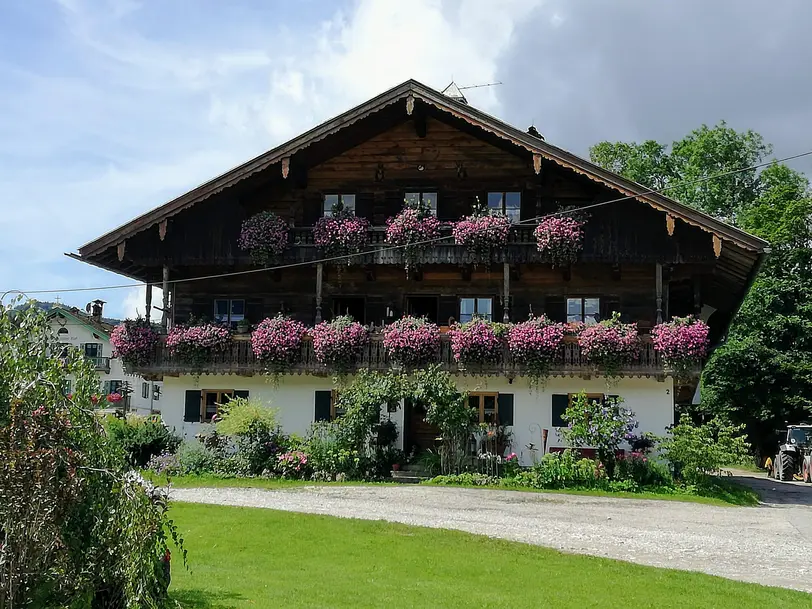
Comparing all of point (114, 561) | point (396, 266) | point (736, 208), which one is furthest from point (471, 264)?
point (736, 208)

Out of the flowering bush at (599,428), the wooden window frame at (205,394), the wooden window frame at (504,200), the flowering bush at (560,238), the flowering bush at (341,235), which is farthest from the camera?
the wooden window frame at (504,200)

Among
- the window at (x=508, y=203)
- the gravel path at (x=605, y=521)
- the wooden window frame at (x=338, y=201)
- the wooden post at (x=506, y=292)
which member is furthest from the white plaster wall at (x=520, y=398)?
the wooden window frame at (x=338, y=201)

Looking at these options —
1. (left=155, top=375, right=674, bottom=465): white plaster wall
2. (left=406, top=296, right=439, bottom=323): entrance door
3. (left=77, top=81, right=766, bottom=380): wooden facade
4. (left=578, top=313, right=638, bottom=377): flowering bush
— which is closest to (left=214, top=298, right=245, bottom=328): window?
(left=77, top=81, right=766, bottom=380): wooden facade

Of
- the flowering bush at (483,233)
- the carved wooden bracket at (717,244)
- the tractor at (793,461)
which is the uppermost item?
the flowering bush at (483,233)

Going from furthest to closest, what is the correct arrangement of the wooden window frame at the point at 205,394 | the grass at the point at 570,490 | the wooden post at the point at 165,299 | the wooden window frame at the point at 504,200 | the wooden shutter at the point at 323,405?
the wooden post at the point at 165,299, the wooden window frame at the point at 504,200, the wooden window frame at the point at 205,394, the wooden shutter at the point at 323,405, the grass at the point at 570,490

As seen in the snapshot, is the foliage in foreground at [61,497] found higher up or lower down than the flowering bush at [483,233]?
lower down

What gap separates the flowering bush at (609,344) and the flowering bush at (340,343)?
603 cm

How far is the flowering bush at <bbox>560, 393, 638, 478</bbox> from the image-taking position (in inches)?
899

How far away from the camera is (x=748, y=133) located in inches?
2008

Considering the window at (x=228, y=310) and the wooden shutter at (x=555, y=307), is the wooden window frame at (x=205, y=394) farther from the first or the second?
the wooden shutter at (x=555, y=307)

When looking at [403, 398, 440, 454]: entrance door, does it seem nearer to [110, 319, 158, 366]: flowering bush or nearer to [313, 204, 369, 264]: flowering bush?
[313, 204, 369, 264]: flowering bush

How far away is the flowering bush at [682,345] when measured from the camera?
24031 mm

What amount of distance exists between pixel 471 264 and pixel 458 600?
16953mm

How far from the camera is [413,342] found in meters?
24.8
